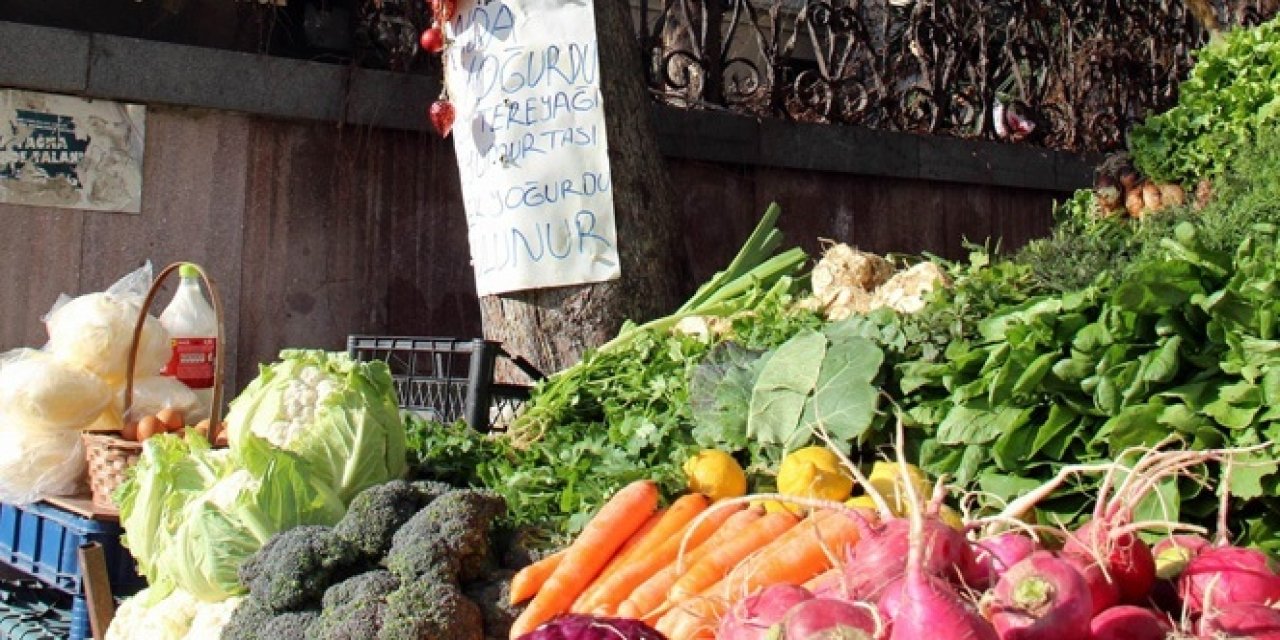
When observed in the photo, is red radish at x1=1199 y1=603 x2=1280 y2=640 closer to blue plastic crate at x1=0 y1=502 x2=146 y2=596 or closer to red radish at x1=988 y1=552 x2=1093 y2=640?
red radish at x1=988 y1=552 x2=1093 y2=640

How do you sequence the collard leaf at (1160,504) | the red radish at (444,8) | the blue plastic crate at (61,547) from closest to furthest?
the collard leaf at (1160,504), the blue plastic crate at (61,547), the red radish at (444,8)

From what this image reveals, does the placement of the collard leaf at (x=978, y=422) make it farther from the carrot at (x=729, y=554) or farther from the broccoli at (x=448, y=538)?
the broccoli at (x=448, y=538)

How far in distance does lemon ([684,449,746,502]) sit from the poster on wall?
348cm

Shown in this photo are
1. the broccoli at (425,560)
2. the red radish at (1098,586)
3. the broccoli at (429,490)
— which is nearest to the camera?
the red radish at (1098,586)

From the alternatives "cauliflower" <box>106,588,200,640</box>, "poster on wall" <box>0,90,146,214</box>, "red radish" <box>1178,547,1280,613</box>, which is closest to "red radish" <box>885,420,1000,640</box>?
"red radish" <box>1178,547,1280,613</box>

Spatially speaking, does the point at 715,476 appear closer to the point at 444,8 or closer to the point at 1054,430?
the point at 1054,430

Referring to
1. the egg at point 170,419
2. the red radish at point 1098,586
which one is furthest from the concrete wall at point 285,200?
the red radish at point 1098,586

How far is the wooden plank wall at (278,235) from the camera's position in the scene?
5.66 m

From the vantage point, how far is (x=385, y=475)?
12.2ft

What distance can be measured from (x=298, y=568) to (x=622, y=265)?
7.99ft

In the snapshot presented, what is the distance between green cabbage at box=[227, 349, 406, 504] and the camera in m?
3.69

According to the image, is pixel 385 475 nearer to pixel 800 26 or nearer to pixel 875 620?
pixel 875 620

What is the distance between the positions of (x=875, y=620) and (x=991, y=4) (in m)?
7.67

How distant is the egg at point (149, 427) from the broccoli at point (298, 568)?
1164mm
